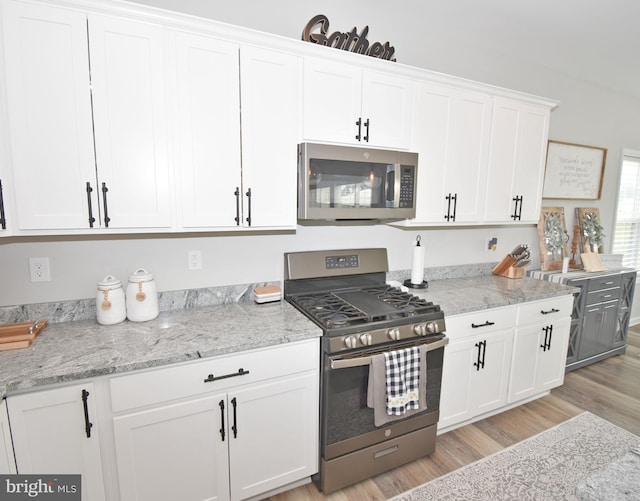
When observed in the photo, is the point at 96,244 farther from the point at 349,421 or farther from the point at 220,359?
the point at 349,421

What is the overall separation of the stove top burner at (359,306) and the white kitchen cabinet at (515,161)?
1.04m

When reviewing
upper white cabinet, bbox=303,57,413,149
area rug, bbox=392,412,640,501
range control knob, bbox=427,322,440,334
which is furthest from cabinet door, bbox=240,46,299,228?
area rug, bbox=392,412,640,501

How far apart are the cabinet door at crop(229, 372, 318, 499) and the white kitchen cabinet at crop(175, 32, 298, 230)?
85 cm

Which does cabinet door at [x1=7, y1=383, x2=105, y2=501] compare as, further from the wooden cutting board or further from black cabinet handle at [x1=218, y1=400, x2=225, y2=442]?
black cabinet handle at [x1=218, y1=400, x2=225, y2=442]

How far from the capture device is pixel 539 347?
2.62 meters

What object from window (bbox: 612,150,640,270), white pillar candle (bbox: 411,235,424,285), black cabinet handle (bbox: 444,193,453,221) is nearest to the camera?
black cabinet handle (bbox: 444,193,453,221)

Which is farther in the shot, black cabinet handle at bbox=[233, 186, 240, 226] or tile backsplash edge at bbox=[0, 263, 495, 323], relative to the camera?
black cabinet handle at bbox=[233, 186, 240, 226]

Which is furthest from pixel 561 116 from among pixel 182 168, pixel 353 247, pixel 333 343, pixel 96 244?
pixel 96 244

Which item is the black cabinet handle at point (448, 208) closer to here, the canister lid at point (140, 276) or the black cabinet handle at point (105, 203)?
the canister lid at point (140, 276)

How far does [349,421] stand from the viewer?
5.87 feet

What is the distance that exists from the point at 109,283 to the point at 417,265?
1989 millimetres

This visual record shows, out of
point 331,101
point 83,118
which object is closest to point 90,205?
point 83,118

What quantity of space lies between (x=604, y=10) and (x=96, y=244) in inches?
135

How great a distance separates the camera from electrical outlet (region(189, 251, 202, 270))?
2.04 metres
